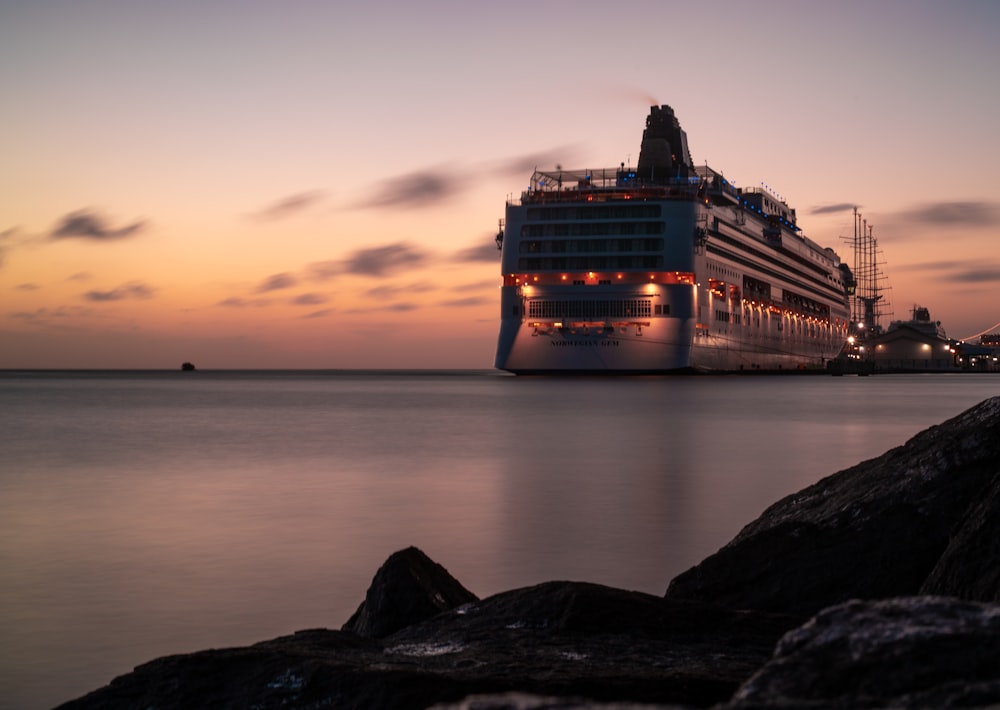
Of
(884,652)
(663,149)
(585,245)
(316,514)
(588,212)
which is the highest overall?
(663,149)

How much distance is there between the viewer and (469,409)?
153ft

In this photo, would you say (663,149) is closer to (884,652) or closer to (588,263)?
(588,263)

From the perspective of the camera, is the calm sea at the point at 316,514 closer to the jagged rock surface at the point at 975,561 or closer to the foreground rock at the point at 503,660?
the foreground rock at the point at 503,660

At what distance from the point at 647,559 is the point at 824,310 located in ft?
474

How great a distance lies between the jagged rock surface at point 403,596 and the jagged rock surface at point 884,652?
A: 3.53 m

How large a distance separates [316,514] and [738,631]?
993 centimetres

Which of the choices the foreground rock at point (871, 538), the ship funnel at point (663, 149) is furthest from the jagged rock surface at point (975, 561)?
the ship funnel at point (663, 149)

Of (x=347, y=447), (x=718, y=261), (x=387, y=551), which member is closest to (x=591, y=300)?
(x=718, y=261)

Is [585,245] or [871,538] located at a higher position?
[585,245]

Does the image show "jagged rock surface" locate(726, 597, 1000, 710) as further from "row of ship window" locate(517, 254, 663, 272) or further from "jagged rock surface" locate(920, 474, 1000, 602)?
"row of ship window" locate(517, 254, 663, 272)

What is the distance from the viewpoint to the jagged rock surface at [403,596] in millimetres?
5613

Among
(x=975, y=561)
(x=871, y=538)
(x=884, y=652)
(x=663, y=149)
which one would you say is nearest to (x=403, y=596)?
(x=871, y=538)

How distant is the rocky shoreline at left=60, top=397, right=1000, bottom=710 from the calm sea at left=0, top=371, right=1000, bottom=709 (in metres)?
2.05

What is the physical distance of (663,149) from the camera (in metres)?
112
